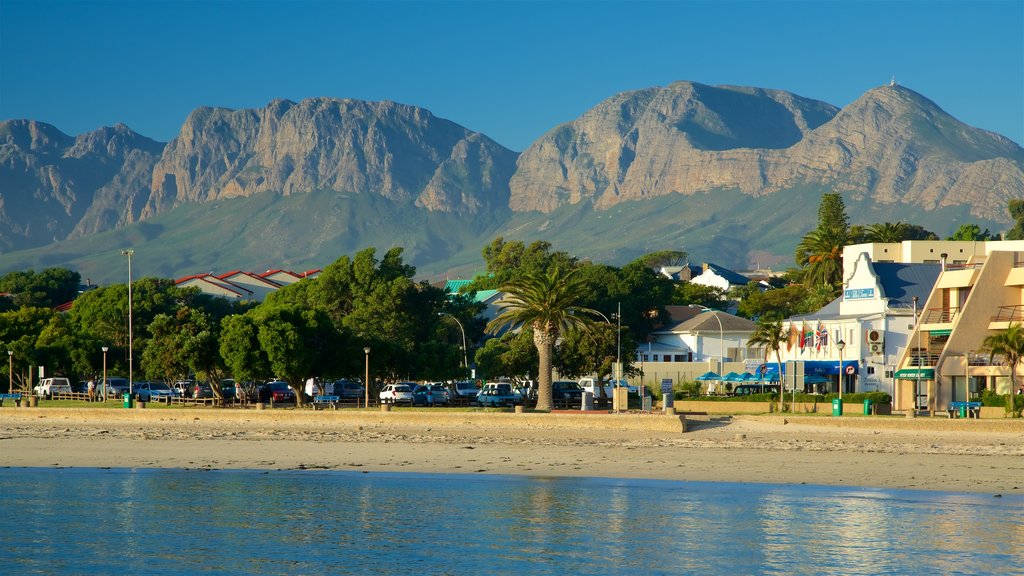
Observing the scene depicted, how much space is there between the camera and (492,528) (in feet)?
109

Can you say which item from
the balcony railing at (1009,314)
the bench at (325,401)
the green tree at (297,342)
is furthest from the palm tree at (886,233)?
the green tree at (297,342)

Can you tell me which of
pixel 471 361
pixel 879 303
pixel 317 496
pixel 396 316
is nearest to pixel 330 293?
pixel 396 316

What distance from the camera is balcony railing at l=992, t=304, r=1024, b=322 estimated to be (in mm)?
66500

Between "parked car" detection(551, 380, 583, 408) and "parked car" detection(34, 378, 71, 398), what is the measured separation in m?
32.0

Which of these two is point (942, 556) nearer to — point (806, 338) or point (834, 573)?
point (834, 573)

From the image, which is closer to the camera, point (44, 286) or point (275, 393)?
point (275, 393)

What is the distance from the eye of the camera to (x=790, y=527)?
32594mm

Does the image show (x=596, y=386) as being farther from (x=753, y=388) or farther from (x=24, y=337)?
(x=24, y=337)

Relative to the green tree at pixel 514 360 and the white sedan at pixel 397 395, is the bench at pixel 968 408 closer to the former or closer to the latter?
the green tree at pixel 514 360

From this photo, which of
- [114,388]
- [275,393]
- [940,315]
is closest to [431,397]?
[275,393]

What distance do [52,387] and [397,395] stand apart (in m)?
25.7

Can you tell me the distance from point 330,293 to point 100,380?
57.8 ft

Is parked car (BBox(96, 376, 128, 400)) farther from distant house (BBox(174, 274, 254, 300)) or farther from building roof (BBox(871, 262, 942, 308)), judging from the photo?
distant house (BBox(174, 274, 254, 300))

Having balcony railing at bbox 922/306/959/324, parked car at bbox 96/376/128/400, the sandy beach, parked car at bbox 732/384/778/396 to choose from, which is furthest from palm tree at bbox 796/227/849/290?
the sandy beach
